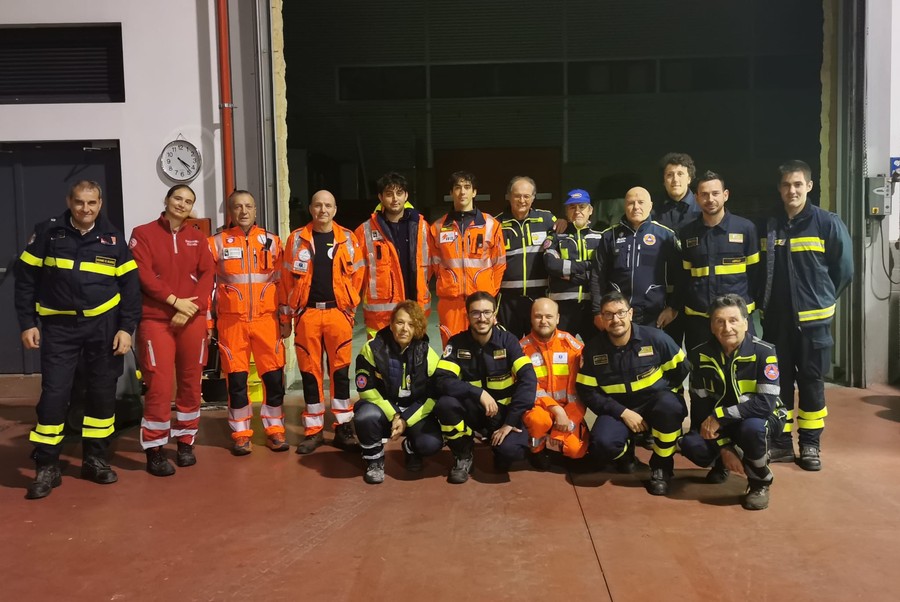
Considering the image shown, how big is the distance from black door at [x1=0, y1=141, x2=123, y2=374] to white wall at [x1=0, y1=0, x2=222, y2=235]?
34 cm

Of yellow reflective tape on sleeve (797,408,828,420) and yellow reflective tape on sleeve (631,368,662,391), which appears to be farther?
yellow reflective tape on sleeve (797,408,828,420)

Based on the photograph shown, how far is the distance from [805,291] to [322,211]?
2960 millimetres

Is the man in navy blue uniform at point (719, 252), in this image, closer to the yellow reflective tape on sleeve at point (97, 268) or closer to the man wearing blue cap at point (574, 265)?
the man wearing blue cap at point (574, 265)

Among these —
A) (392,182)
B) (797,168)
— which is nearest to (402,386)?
(392,182)

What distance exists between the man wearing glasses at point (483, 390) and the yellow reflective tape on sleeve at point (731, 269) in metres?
1.28

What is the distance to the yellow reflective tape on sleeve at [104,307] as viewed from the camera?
3789 mm

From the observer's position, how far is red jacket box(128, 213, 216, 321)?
408 centimetres

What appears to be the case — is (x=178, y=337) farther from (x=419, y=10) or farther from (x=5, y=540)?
(x=419, y=10)

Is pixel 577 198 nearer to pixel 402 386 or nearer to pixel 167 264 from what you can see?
pixel 402 386

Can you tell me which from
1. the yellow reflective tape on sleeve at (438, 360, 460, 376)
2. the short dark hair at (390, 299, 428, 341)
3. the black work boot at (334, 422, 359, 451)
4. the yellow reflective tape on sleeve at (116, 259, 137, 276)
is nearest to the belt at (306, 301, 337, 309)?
the short dark hair at (390, 299, 428, 341)

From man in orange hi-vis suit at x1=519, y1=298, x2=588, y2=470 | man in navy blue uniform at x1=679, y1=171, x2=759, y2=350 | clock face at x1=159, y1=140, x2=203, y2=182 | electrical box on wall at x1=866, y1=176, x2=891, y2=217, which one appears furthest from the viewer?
clock face at x1=159, y1=140, x2=203, y2=182

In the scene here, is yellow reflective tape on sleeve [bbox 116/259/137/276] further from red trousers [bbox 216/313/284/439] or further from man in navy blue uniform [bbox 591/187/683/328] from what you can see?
man in navy blue uniform [bbox 591/187/683/328]

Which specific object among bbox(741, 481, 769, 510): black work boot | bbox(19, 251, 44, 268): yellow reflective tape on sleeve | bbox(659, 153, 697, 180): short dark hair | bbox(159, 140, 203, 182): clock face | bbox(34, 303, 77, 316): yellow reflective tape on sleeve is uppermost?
bbox(159, 140, 203, 182): clock face

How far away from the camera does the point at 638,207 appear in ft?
14.3
